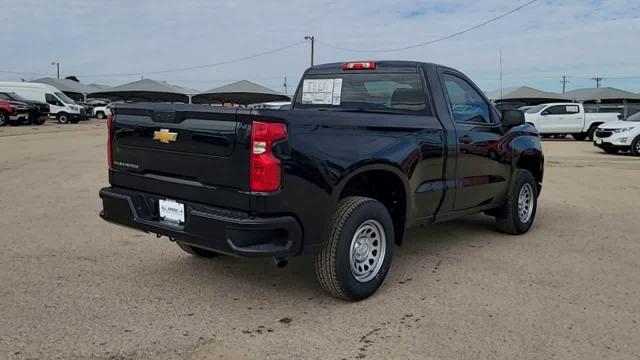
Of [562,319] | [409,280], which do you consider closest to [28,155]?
[409,280]

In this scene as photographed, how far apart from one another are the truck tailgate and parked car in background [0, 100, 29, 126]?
1142 inches

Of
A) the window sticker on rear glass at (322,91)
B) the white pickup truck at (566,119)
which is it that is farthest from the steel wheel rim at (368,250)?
the white pickup truck at (566,119)

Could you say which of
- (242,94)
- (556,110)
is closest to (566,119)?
(556,110)

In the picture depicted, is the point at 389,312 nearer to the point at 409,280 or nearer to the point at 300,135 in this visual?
the point at 409,280

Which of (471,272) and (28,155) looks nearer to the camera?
(471,272)

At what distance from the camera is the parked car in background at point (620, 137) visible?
729 inches

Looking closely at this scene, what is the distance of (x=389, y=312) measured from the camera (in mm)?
4262

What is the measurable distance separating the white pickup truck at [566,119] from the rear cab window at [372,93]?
76.2 ft

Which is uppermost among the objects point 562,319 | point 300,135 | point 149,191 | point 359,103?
point 359,103

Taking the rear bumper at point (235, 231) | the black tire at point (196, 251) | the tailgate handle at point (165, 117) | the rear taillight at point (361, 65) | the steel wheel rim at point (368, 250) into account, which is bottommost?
the black tire at point (196, 251)

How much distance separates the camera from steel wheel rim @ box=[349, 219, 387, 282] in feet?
14.5

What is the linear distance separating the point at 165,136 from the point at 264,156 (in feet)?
2.96

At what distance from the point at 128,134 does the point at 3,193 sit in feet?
18.1

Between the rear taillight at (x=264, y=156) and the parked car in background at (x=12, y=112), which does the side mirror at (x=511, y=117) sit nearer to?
the rear taillight at (x=264, y=156)
